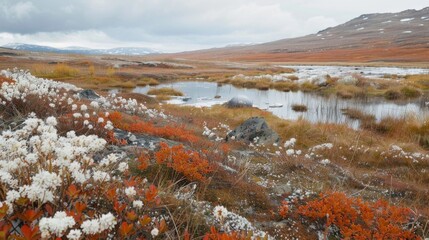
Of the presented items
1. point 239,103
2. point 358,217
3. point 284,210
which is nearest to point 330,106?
point 239,103

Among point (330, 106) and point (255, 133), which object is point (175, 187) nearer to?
point (255, 133)

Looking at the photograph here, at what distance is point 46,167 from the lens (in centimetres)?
365

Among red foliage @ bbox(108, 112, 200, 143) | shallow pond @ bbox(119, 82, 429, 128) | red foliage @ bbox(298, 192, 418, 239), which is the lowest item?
shallow pond @ bbox(119, 82, 429, 128)

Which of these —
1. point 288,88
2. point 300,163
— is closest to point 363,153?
point 300,163

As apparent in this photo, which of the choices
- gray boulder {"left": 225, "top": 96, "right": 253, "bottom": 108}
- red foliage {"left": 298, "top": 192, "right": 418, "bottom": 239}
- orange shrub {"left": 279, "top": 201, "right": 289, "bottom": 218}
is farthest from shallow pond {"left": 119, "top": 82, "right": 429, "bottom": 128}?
orange shrub {"left": 279, "top": 201, "right": 289, "bottom": 218}

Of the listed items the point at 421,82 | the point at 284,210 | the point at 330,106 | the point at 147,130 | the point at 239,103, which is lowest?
the point at 330,106

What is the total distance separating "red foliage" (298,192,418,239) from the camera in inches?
196

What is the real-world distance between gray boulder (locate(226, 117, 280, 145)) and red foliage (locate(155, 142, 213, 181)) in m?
6.04

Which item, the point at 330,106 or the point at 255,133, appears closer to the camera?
the point at 255,133

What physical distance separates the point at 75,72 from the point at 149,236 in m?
48.9

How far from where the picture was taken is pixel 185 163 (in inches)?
243

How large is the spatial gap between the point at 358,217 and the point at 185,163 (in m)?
3.11

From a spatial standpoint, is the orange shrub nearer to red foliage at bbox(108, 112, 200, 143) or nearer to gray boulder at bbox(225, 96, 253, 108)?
red foliage at bbox(108, 112, 200, 143)

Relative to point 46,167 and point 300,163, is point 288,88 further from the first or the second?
point 46,167
